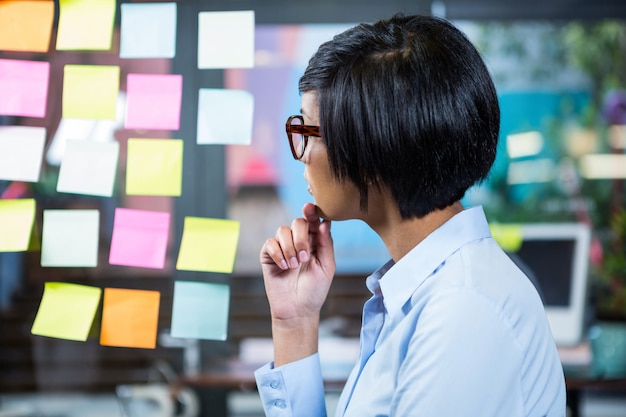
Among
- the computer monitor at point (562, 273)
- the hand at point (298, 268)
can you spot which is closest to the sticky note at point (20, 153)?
the hand at point (298, 268)

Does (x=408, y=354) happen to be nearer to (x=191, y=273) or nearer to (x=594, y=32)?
(x=191, y=273)

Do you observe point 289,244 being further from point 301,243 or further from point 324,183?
point 324,183

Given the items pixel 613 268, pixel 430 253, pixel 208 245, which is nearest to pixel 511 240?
pixel 613 268

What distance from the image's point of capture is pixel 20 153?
133cm

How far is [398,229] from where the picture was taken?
0.93 meters

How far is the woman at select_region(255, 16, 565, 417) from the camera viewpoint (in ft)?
2.44

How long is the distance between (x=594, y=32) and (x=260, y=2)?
311cm

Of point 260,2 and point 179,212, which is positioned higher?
point 260,2

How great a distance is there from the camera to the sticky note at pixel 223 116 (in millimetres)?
1345

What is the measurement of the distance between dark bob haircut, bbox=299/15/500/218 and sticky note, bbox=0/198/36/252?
0.70 meters

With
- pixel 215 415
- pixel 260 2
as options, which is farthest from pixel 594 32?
pixel 215 415

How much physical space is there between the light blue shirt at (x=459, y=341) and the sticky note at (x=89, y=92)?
2.24ft

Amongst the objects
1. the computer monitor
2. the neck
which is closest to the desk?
the computer monitor

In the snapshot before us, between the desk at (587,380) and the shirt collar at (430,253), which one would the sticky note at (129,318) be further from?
the desk at (587,380)
